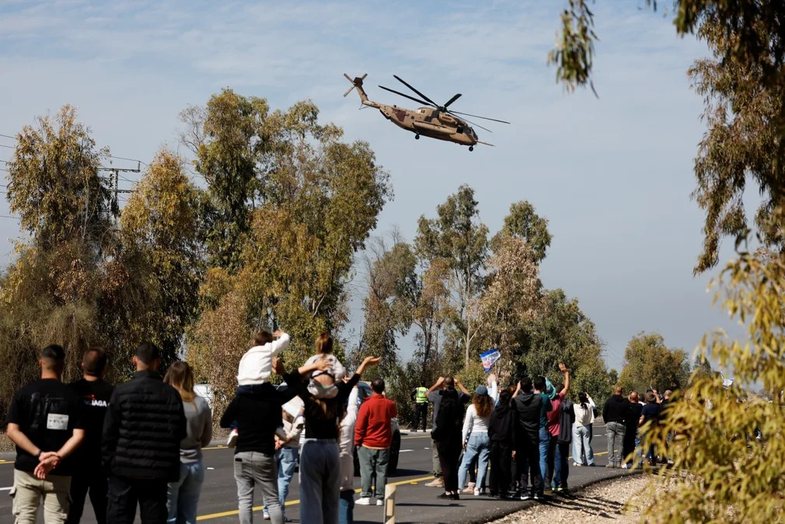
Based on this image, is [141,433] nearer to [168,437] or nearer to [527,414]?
[168,437]

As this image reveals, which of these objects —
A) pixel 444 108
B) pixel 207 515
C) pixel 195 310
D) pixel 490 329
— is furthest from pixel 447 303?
pixel 207 515

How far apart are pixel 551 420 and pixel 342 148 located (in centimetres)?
4345

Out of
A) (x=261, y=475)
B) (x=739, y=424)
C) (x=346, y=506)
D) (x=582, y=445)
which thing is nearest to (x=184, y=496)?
(x=261, y=475)

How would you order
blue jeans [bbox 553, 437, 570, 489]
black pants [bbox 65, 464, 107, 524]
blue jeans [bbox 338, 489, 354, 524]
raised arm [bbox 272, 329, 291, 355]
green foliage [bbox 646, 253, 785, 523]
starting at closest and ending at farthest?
green foliage [bbox 646, 253, 785, 523], black pants [bbox 65, 464, 107, 524], raised arm [bbox 272, 329, 291, 355], blue jeans [bbox 338, 489, 354, 524], blue jeans [bbox 553, 437, 570, 489]

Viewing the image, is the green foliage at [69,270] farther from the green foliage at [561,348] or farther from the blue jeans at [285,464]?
the green foliage at [561,348]

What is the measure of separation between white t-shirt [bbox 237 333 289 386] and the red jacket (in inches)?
218

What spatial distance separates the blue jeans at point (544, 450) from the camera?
2147 centimetres

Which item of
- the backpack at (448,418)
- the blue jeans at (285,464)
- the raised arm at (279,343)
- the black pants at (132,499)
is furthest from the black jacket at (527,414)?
the black pants at (132,499)

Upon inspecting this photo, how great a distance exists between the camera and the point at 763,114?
2053 cm

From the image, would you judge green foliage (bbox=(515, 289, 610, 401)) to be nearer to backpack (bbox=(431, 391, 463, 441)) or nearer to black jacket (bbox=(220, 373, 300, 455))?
backpack (bbox=(431, 391, 463, 441))

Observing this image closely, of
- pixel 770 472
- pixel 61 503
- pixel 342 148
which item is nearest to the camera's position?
pixel 770 472

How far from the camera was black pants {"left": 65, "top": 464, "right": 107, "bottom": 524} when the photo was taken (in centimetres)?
1040

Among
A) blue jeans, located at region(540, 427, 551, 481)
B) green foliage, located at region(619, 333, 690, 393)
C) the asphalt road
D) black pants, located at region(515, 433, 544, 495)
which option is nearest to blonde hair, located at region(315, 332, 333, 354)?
the asphalt road

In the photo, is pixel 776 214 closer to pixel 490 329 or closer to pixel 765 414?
pixel 765 414
